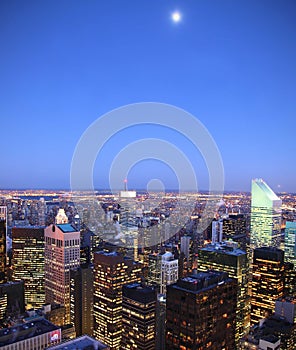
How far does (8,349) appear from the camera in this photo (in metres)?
4.43

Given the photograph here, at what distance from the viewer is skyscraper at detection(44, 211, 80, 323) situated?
892 cm

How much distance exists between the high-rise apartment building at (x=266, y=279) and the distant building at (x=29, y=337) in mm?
5256

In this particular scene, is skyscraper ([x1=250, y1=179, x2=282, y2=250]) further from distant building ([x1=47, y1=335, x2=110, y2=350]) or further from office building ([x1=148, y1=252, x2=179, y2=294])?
distant building ([x1=47, y1=335, x2=110, y2=350])

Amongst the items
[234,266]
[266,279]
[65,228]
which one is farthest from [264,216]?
[65,228]

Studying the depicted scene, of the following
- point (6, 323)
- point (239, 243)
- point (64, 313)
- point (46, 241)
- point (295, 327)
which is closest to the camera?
point (295, 327)

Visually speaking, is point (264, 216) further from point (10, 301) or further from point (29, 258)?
point (10, 301)

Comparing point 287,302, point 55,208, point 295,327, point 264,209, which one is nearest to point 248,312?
point 287,302

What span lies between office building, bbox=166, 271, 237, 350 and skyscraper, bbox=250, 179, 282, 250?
25.9 ft

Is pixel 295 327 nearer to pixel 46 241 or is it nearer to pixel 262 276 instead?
pixel 262 276

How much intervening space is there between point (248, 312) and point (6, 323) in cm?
573

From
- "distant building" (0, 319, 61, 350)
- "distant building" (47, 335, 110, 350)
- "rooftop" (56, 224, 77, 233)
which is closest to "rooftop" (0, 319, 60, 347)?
"distant building" (0, 319, 61, 350)

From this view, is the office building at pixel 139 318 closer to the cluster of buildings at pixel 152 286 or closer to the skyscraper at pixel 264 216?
the cluster of buildings at pixel 152 286

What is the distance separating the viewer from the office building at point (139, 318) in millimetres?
5531

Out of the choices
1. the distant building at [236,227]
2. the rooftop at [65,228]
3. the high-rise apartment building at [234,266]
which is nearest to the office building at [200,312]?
the high-rise apartment building at [234,266]
